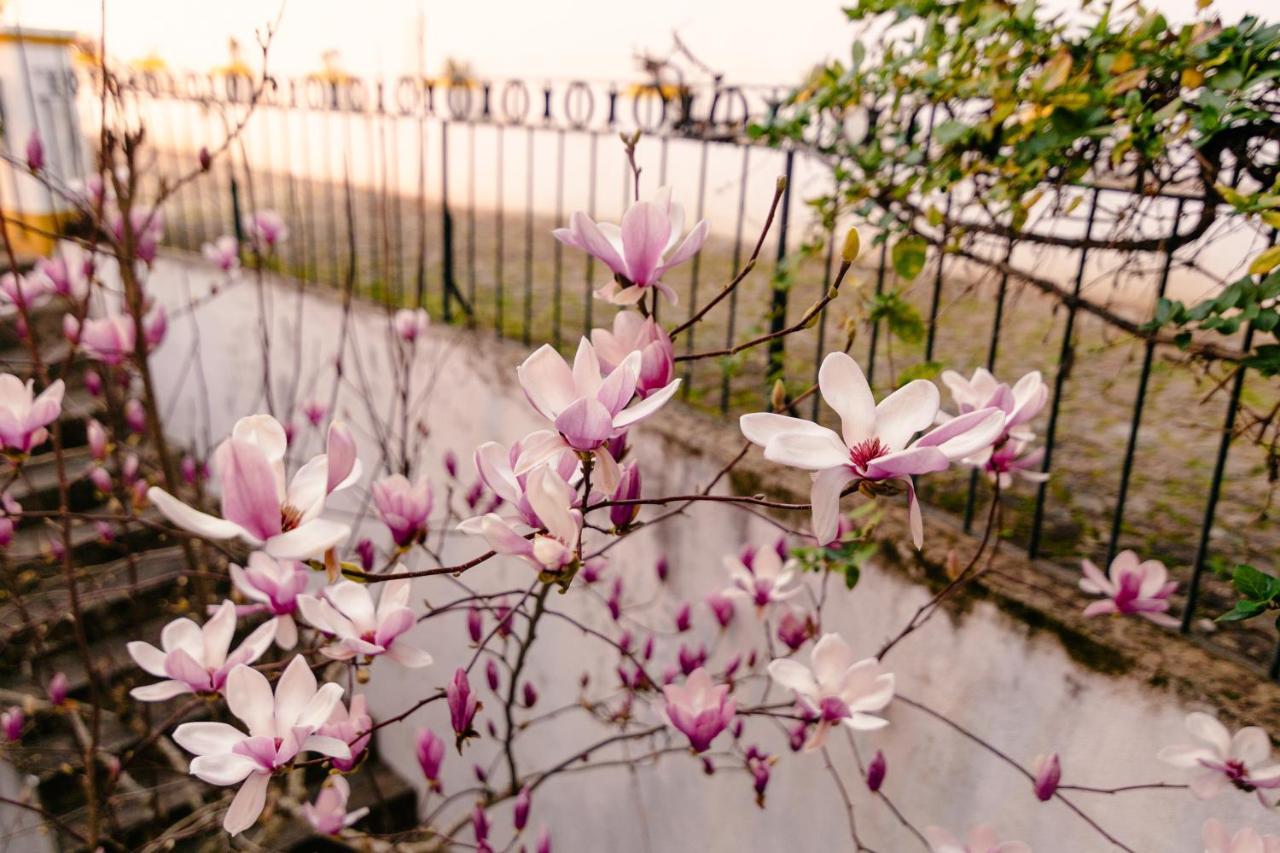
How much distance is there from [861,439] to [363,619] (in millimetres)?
652

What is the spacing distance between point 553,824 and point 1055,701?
1.79 m

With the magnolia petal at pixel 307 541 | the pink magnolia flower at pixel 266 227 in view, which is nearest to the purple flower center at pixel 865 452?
the magnolia petal at pixel 307 541

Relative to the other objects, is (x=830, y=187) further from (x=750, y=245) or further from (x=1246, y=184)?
(x=750, y=245)

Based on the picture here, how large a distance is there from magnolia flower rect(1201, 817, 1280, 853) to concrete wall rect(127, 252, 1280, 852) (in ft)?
0.98

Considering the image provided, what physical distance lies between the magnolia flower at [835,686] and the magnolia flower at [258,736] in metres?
0.69

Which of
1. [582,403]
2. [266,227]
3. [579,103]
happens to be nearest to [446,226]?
[266,227]

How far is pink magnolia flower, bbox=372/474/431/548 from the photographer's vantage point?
1.23 m

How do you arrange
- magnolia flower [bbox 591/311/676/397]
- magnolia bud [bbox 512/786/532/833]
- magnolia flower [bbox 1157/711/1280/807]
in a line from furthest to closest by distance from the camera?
magnolia bud [bbox 512/786/532/833]
magnolia flower [bbox 1157/711/1280/807]
magnolia flower [bbox 591/311/676/397]

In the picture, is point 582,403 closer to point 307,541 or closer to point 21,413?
point 307,541

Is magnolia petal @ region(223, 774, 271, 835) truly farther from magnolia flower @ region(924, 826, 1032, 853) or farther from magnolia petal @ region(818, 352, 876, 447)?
magnolia flower @ region(924, 826, 1032, 853)

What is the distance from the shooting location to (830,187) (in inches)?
89.0

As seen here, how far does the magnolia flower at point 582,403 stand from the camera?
2.60 ft

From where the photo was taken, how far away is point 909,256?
1935mm

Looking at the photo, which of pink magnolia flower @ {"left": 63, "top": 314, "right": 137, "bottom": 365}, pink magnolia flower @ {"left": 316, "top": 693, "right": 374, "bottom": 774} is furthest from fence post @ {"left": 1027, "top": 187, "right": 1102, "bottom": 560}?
pink magnolia flower @ {"left": 63, "top": 314, "right": 137, "bottom": 365}
